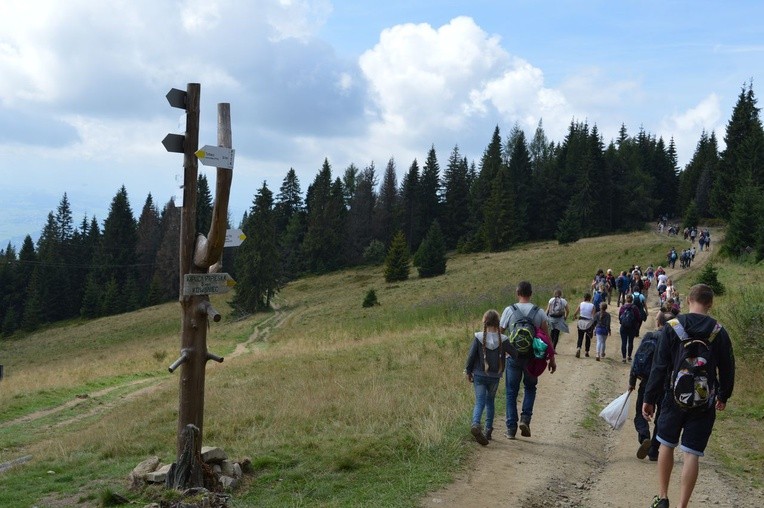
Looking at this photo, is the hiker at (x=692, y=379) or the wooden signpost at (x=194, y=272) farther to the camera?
the wooden signpost at (x=194, y=272)

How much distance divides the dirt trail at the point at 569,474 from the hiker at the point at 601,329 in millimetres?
6091

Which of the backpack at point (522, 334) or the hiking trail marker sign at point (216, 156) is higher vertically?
the hiking trail marker sign at point (216, 156)

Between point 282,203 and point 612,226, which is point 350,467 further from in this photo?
point 282,203

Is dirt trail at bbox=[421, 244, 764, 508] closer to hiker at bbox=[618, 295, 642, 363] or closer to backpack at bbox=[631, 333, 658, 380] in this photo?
backpack at bbox=[631, 333, 658, 380]

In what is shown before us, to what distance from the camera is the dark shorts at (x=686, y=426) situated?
580 centimetres

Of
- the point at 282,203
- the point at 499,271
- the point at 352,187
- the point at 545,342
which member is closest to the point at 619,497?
the point at 545,342

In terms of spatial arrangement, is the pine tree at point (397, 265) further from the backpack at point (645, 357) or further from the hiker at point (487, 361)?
the backpack at point (645, 357)

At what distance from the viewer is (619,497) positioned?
708cm

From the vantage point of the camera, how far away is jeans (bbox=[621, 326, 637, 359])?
16.5m

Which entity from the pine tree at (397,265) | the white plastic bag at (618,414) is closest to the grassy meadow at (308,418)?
the white plastic bag at (618,414)

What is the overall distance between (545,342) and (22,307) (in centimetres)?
9827

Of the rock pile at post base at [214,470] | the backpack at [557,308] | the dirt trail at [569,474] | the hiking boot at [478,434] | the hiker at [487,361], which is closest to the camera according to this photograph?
the dirt trail at [569,474]

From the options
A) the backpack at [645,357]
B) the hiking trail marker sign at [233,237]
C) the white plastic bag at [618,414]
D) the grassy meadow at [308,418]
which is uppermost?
the hiking trail marker sign at [233,237]

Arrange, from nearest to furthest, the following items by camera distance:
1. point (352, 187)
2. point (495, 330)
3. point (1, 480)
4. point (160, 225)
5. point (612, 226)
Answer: point (495, 330), point (1, 480), point (612, 226), point (160, 225), point (352, 187)
